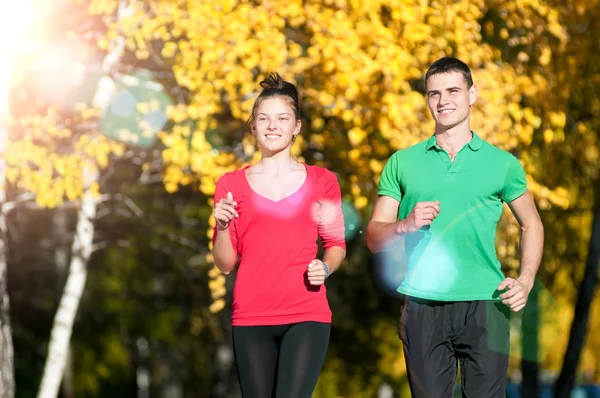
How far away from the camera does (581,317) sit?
11938 millimetres

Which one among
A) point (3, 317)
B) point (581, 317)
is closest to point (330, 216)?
point (3, 317)

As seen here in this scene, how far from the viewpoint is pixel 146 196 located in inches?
700

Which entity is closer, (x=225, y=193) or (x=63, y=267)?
Answer: (x=225, y=193)

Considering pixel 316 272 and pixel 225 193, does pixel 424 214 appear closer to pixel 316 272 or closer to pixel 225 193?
pixel 316 272

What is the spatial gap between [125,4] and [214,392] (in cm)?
1018

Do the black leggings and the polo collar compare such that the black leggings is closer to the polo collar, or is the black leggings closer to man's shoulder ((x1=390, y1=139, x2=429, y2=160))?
man's shoulder ((x1=390, y1=139, x2=429, y2=160))

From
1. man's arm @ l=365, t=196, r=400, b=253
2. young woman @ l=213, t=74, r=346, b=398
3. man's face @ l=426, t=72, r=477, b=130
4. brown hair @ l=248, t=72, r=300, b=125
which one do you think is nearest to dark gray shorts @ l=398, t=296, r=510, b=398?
man's arm @ l=365, t=196, r=400, b=253

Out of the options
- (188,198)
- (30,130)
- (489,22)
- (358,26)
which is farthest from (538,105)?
(188,198)

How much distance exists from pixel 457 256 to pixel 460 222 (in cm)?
16

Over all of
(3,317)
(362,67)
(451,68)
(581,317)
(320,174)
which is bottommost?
(581,317)

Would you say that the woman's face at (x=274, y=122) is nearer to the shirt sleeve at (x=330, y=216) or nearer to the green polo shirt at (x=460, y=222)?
the shirt sleeve at (x=330, y=216)

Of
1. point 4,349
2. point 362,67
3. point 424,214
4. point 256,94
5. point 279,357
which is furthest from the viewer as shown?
point 4,349

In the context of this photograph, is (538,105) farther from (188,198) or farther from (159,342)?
(159,342)

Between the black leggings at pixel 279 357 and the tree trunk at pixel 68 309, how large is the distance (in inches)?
293
